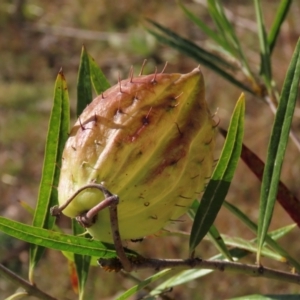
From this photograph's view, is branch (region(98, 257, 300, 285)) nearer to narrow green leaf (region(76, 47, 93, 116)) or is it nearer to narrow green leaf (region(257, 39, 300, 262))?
narrow green leaf (region(257, 39, 300, 262))

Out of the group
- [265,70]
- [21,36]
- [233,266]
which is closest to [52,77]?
[21,36]

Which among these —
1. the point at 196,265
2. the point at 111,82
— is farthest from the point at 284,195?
the point at 111,82

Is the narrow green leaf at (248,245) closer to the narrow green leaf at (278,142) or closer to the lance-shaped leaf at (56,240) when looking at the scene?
the narrow green leaf at (278,142)

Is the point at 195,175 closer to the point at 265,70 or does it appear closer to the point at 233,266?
the point at 233,266

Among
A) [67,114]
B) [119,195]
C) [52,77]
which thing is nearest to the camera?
[119,195]

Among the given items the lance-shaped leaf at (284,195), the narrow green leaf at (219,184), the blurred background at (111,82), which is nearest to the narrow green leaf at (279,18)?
the lance-shaped leaf at (284,195)

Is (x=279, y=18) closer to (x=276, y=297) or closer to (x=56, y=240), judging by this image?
(x=276, y=297)

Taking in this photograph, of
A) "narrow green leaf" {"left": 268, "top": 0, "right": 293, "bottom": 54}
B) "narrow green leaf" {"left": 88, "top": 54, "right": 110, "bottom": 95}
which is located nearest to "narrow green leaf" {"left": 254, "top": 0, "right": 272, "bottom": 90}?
"narrow green leaf" {"left": 268, "top": 0, "right": 293, "bottom": 54}
